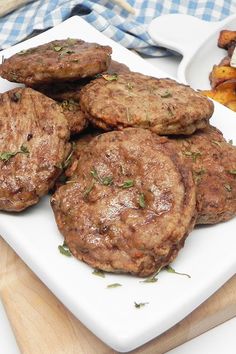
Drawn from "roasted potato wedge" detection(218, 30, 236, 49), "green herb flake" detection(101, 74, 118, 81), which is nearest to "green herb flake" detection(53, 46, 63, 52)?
"green herb flake" detection(101, 74, 118, 81)

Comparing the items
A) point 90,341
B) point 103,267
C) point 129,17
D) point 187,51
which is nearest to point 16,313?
point 90,341

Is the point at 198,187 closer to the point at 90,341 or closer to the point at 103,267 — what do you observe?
the point at 103,267

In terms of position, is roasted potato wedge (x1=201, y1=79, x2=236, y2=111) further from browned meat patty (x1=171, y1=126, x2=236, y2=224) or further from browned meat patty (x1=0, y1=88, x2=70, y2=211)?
browned meat patty (x1=0, y1=88, x2=70, y2=211)

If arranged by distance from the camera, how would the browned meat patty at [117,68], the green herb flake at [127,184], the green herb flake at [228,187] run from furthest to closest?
the browned meat patty at [117,68], the green herb flake at [228,187], the green herb flake at [127,184]

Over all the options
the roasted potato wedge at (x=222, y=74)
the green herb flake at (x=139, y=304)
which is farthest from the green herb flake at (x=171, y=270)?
the roasted potato wedge at (x=222, y=74)

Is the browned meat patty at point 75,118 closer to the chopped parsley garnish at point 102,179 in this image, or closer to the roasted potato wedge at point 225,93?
the chopped parsley garnish at point 102,179

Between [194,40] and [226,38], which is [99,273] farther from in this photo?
[226,38]

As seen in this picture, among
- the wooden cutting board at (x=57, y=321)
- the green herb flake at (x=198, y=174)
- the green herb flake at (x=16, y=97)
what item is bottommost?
the wooden cutting board at (x=57, y=321)
